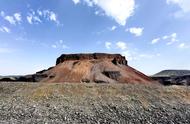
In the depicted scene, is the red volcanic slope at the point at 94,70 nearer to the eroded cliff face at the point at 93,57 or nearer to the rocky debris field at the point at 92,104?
the eroded cliff face at the point at 93,57

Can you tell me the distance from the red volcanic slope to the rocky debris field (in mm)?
11104

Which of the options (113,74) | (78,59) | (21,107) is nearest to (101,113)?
(21,107)

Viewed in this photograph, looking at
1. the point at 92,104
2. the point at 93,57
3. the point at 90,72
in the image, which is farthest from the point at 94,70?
the point at 92,104

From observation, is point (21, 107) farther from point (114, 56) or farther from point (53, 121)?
point (114, 56)

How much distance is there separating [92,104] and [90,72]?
766 inches

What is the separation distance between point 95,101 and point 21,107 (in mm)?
6384

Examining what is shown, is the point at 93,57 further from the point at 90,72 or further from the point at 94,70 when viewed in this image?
the point at 90,72

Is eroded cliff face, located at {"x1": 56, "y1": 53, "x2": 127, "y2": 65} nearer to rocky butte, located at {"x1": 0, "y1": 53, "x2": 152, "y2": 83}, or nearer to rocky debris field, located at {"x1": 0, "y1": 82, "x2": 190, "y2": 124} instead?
rocky butte, located at {"x1": 0, "y1": 53, "x2": 152, "y2": 83}

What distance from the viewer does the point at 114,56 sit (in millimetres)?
57875

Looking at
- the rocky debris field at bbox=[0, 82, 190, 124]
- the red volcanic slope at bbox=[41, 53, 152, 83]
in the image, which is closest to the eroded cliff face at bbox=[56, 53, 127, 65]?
the red volcanic slope at bbox=[41, 53, 152, 83]

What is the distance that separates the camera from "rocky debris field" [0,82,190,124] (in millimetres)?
24859

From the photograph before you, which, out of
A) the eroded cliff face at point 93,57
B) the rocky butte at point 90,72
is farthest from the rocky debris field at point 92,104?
the eroded cliff face at point 93,57

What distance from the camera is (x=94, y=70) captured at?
4791 cm

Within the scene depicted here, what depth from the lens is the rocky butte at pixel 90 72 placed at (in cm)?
4459
